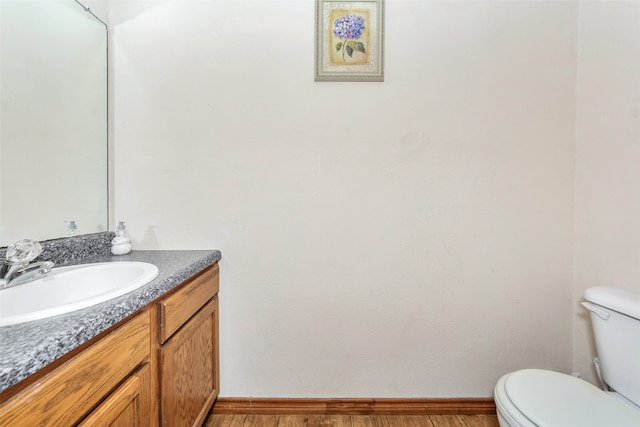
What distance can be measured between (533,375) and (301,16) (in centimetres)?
185

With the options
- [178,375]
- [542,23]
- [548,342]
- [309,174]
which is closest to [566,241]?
[548,342]

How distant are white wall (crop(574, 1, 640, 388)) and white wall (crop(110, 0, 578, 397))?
0.06m

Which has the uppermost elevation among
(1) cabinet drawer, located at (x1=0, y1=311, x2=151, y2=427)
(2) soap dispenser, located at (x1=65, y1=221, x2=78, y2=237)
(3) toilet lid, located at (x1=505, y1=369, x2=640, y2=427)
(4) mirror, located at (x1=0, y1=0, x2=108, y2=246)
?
(4) mirror, located at (x1=0, y1=0, x2=108, y2=246)

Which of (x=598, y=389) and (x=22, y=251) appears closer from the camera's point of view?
(x=22, y=251)

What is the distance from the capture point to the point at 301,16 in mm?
1377

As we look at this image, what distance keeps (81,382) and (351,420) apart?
1.20m

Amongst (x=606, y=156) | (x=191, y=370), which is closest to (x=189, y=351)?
(x=191, y=370)

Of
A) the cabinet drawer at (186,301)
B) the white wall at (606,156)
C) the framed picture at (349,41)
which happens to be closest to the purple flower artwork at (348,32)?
the framed picture at (349,41)

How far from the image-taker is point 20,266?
2.77 feet

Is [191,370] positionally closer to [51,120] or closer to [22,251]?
[22,251]

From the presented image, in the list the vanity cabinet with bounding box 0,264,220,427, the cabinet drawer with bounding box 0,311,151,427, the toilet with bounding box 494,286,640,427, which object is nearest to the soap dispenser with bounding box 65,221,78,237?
the vanity cabinet with bounding box 0,264,220,427

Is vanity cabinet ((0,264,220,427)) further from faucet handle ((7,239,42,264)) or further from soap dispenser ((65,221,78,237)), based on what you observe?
soap dispenser ((65,221,78,237))

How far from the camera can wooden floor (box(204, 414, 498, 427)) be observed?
1343mm

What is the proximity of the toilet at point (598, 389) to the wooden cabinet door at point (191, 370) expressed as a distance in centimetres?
113
